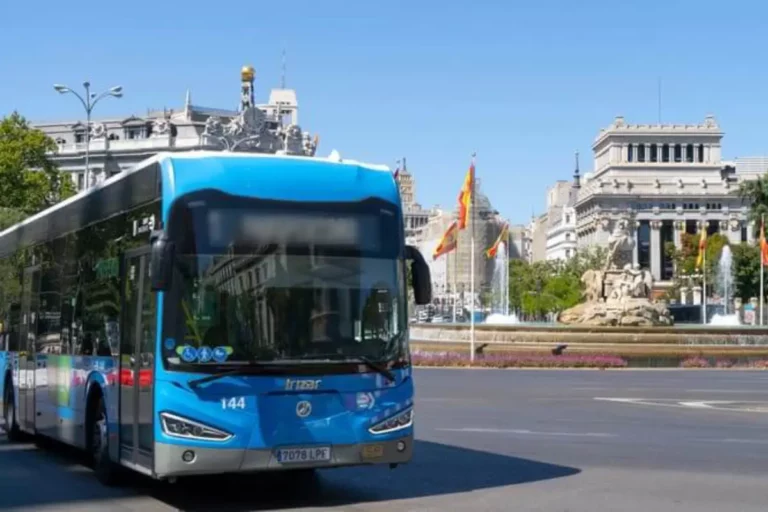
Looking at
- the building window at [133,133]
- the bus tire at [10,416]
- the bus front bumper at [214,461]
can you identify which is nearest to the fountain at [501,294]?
the building window at [133,133]

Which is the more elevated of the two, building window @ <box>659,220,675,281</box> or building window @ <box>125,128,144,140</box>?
building window @ <box>125,128,144,140</box>

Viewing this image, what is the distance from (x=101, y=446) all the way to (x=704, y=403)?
606 inches

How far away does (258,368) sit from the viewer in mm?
11023

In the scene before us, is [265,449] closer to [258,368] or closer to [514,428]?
[258,368]

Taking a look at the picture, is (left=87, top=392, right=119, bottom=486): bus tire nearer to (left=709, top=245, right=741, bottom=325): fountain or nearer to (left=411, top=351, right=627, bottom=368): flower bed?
(left=411, top=351, right=627, bottom=368): flower bed

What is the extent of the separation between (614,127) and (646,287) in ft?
372

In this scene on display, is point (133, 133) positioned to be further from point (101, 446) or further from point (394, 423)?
point (394, 423)

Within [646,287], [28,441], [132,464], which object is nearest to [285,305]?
[132,464]

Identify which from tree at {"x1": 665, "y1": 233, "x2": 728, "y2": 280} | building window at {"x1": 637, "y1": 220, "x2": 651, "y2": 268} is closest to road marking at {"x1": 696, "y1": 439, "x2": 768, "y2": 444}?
tree at {"x1": 665, "y1": 233, "x2": 728, "y2": 280}

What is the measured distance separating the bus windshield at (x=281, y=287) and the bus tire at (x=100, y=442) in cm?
250

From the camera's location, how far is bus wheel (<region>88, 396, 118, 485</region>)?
511 inches

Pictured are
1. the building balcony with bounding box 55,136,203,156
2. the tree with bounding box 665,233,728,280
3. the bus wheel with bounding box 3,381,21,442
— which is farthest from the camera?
the building balcony with bounding box 55,136,203,156

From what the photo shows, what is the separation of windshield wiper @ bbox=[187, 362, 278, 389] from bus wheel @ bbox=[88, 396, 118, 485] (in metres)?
2.38

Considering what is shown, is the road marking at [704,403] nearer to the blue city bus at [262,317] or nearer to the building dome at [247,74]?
the blue city bus at [262,317]
